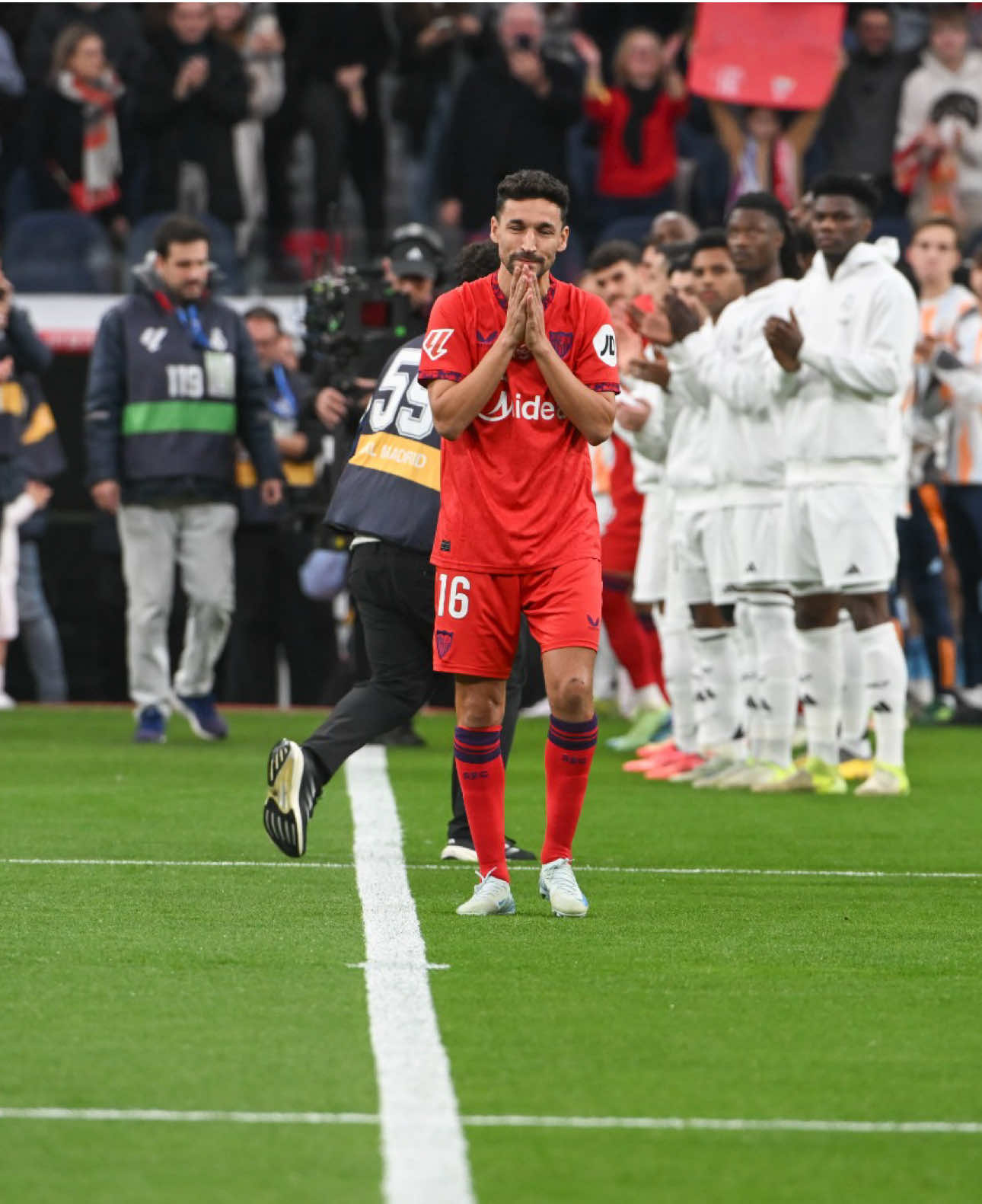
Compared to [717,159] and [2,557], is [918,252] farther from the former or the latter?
[2,557]

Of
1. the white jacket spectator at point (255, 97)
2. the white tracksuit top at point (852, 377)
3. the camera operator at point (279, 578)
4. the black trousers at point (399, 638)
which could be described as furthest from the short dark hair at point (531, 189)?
the white jacket spectator at point (255, 97)

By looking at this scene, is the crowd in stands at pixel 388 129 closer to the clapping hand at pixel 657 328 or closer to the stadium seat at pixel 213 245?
the stadium seat at pixel 213 245

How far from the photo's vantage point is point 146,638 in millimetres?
12172

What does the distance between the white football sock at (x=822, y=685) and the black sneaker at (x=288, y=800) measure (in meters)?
3.70

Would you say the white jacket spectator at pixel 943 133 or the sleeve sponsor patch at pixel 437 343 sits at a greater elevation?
the white jacket spectator at pixel 943 133

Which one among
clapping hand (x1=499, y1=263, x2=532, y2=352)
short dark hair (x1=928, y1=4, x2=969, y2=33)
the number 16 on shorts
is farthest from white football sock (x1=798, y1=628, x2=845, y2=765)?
short dark hair (x1=928, y1=4, x2=969, y2=33)

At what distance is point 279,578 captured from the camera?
1572cm

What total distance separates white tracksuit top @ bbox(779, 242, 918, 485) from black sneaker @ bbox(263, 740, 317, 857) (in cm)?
352

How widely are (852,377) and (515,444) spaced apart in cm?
354

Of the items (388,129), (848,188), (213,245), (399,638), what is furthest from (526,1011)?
(388,129)

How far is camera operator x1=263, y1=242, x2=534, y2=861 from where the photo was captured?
7.59m

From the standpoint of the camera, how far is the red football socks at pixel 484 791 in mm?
6352

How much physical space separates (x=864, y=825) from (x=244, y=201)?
33.3 feet

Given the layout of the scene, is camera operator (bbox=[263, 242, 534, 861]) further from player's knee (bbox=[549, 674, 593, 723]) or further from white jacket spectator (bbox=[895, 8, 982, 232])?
white jacket spectator (bbox=[895, 8, 982, 232])
